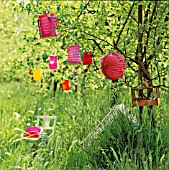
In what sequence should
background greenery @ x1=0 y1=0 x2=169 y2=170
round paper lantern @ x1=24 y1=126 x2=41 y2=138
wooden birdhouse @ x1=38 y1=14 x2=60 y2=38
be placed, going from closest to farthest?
1. background greenery @ x1=0 y1=0 x2=169 y2=170
2. wooden birdhouse @ x1=38 y1=14 x2=60 y2=38
3. round paper lantern @ x1=24 y1=126 x2=41 y2=138

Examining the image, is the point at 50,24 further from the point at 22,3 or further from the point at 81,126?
the point at 81,126

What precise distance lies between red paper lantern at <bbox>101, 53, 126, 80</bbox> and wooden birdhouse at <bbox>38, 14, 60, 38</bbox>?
450 mm

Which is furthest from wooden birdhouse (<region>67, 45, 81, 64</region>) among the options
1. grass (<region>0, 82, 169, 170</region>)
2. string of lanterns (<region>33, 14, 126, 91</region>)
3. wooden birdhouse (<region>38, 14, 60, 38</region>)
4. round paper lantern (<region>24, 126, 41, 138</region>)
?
round paper lantern (<region>24, 126, 41, 138</region>)

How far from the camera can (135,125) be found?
10.1 ft

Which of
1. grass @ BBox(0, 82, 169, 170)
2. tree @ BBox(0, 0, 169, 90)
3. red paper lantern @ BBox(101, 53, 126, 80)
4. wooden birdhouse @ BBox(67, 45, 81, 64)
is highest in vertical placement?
tree @ BBox(0, 0, 169, 90)

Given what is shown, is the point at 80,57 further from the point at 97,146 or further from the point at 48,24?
the point at 97,146

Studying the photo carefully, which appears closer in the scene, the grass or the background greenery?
the grass

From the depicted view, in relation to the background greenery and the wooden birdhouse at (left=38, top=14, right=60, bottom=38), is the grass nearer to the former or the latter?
the background greenery

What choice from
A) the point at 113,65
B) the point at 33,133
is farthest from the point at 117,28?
the point at 33,133

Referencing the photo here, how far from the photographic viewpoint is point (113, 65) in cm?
295

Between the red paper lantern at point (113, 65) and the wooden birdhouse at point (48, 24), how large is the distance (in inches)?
17.7

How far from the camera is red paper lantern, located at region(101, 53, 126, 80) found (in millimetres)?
2941

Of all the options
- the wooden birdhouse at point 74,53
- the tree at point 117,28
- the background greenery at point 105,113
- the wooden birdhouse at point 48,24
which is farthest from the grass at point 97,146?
the wooden birdhouse at point 48,24

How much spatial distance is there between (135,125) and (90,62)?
2.24ft
